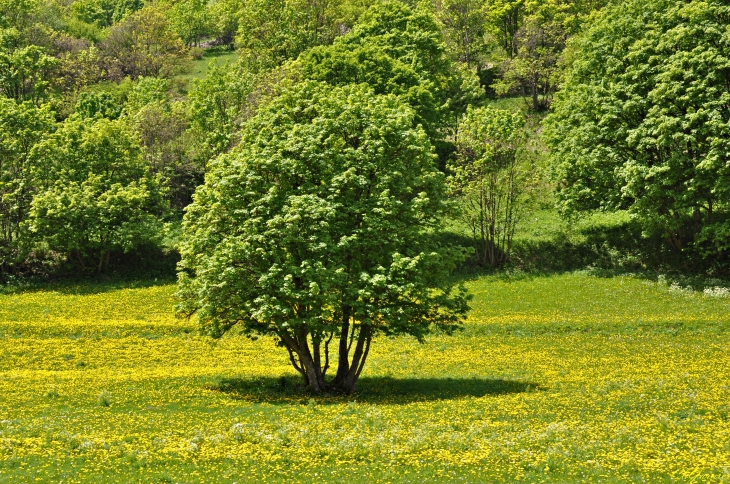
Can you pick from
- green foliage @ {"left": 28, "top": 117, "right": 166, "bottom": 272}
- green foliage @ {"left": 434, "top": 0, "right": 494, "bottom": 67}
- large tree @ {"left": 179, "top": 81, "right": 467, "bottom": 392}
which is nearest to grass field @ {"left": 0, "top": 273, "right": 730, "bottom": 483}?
large tree @ {"left": 179, "top": 81, "right": 467, "bottom": 392}

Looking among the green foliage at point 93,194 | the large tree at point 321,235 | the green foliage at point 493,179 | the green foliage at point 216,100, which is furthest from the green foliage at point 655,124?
the green foliage at point 93,194

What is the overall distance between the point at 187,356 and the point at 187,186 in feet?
146

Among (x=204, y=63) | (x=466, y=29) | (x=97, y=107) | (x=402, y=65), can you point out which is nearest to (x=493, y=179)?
(x=402, y=65)

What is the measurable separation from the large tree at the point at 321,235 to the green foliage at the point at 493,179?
1118 inches

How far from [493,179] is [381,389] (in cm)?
3367

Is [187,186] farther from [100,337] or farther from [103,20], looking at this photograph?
[103,20]

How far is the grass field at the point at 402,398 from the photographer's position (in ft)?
79.4

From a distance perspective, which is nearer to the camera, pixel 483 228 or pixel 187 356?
pixel 187 356

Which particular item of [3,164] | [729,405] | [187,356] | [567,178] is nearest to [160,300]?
[187,356]

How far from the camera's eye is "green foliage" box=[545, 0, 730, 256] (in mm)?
56906

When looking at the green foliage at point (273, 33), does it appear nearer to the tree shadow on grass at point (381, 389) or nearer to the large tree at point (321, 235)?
the large tree at point (321, 235)

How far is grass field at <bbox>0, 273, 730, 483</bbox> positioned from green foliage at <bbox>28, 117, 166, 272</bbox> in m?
7.06

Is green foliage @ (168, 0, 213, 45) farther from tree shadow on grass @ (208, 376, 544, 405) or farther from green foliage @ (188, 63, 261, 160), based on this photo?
tree shadow on grass @ (208, 376, 544, 405)

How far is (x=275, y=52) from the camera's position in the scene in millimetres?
97062
